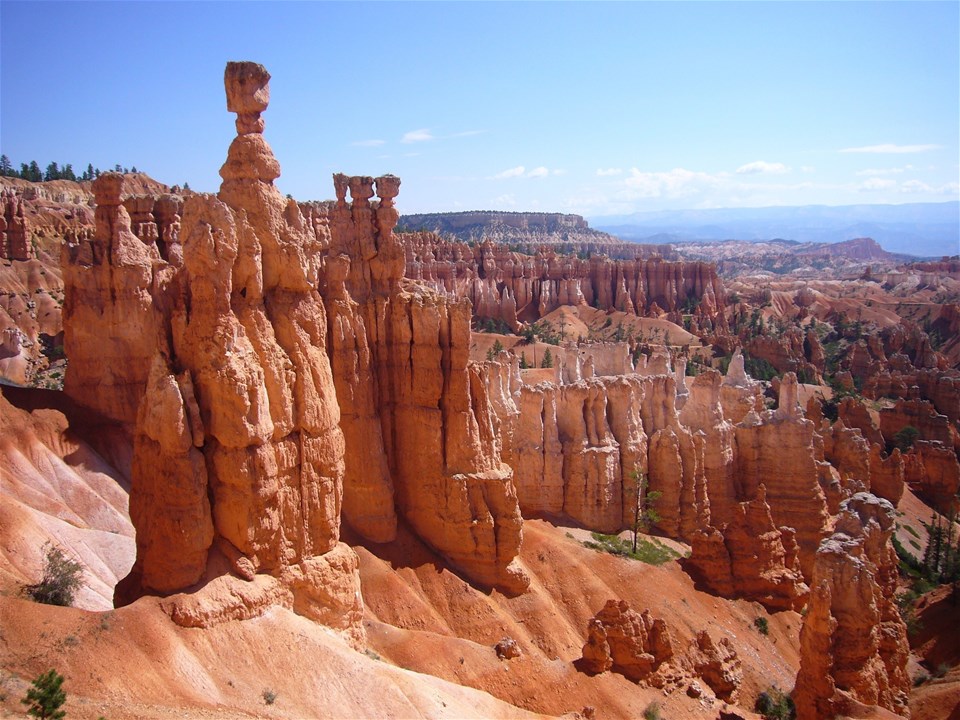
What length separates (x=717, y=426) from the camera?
112ft

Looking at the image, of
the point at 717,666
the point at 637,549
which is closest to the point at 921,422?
the point at 637,549

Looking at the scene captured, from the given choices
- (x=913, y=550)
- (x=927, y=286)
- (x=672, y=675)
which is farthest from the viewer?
(x=927, y=286)

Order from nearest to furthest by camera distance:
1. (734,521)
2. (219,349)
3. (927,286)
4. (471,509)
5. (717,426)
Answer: (219,349) < (471,509) < (734,521) < (717,426) < (927,286)

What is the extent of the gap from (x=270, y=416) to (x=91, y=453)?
18.0m

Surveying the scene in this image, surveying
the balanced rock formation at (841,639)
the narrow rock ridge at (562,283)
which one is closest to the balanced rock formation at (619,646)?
the balanced rock formation at (841,639)

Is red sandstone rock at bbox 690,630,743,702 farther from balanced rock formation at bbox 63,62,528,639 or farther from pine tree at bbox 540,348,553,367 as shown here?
pine tree at bbox 540,348,553,367

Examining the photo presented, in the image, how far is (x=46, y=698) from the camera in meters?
10.2

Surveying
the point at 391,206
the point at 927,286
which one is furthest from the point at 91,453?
the point at 927,286

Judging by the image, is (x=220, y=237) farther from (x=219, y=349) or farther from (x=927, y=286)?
(x=927, y=286)

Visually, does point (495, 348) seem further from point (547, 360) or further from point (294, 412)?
point (294, 412)

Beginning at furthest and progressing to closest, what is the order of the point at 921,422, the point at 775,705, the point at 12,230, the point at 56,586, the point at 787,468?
1. the point at 12,230
2. the point at 921,422
3. the point at 787,468
4. the point at 775,705
5. the point at 56,586

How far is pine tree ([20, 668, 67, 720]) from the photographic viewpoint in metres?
A: 10.1

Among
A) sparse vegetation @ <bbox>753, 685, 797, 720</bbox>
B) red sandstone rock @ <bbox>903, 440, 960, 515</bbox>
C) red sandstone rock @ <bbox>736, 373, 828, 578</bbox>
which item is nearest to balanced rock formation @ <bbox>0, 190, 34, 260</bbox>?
red sandstone rock @ <bbox>736, 373, 828, 578</bbox>

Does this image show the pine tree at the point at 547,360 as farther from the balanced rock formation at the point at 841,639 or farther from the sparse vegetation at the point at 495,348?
the balanced rock formation at the point at 841,639
